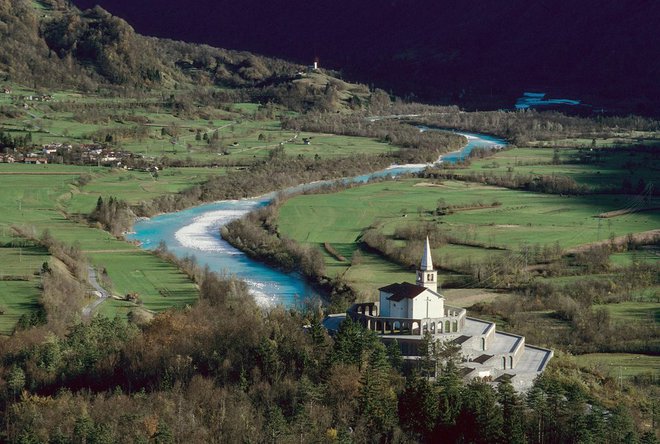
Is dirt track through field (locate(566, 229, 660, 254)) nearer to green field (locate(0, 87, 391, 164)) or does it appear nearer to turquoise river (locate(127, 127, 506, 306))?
turquoise river (locate(127, 127, 506, 306))

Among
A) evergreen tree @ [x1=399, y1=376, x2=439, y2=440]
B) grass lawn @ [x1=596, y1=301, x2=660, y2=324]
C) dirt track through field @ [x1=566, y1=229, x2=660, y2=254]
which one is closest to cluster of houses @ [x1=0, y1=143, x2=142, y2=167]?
dirt track through field @ [x1=566, y1=229, x2=660, y2=254]

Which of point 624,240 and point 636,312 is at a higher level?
point 624,240

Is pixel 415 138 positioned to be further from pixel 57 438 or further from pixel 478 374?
pixel 57 438

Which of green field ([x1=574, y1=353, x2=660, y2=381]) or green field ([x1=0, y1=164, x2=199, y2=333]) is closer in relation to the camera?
green field ([x1=574, y1=353, x2=660, y2=381])

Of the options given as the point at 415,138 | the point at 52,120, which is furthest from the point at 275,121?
the point at 52,120

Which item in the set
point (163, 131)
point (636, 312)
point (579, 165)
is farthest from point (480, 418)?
point (163, 131)

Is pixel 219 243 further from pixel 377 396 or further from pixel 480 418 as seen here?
pixel 480 418
